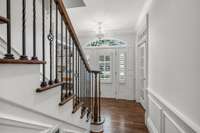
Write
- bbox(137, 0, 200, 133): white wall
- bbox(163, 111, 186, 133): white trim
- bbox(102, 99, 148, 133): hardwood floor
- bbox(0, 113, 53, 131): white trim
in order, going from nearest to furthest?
bbox(0, 113, 53, 131): white trim < bbox(137, 0, 200, 133): white wall < bbox(163, 111, 186, 133): white trim < bbox(102, 99, 148, 133): hardwood floor

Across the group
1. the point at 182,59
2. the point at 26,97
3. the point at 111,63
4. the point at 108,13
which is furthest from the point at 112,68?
the point at 26,97

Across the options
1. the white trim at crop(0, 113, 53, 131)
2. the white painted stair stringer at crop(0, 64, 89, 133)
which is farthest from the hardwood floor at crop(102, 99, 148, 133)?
the white trim at crop(0, 113, 53, 131)

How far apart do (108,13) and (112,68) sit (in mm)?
2639

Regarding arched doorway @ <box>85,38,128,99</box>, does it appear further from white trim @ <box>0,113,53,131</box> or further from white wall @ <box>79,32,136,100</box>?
white trim @ <box>0,113,53,131</box>

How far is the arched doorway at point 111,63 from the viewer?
570 cm

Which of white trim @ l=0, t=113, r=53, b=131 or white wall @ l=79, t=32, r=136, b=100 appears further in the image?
white wall @ l=79, t=32, r=136, b=100

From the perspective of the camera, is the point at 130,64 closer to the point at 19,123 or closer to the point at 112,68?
the point at 112,68

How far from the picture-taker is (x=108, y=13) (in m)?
3.68

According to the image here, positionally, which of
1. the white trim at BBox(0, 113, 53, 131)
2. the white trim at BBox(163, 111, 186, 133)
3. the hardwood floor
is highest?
the white trim at BBox(0, 113, 53, 131)

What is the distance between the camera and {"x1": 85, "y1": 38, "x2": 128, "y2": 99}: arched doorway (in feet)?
18.7

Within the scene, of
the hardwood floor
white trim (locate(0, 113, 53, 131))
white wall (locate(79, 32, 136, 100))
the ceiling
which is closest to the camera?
white trim (locate(0, 113, 53, 131))

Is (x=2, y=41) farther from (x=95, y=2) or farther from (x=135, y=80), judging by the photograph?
(x=135, y=80)

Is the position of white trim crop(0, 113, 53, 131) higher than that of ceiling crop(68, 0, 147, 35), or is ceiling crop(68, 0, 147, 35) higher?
ceiling crop(68, 0, 147, 35)

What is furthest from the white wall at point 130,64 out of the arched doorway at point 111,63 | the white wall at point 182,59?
the white wall at point 182,59
